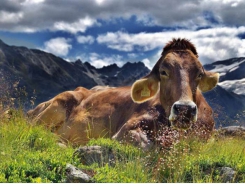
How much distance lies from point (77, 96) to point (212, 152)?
319 inches

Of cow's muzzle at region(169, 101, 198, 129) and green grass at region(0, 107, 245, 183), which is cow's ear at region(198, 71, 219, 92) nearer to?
green grass at region(0, 107, 245, 183)

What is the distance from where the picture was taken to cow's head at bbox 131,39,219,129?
965 centimetres

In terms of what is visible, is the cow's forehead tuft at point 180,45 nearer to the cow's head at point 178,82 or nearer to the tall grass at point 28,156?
the cow's head at point 178,82

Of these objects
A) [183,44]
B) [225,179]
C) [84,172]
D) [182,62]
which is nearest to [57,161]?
[84,172]

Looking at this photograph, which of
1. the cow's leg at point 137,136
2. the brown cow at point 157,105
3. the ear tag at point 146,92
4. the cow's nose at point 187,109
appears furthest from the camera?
the ear tag at point 146,92

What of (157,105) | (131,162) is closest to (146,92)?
(157,105)

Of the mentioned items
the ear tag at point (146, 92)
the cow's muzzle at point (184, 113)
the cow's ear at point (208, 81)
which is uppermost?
the cow's ear at point (208, 81)

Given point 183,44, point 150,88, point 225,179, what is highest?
point 183,44

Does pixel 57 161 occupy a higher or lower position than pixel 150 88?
lower

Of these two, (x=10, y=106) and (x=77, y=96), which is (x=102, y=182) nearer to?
(x=10, y=106)

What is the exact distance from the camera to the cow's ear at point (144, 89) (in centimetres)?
1195

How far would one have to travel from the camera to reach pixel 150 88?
12023mm

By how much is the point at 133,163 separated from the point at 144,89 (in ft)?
13.2

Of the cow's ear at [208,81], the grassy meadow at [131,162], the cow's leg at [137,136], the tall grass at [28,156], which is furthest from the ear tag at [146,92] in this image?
the tall grass at [28,156]
